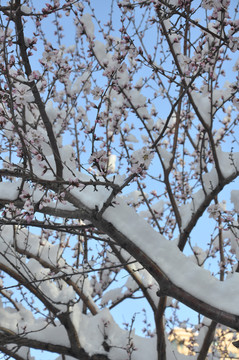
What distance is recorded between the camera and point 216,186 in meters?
3.28

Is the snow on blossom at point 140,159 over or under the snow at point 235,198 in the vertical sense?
under

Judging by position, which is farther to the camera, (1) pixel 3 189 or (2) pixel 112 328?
(2) pixel 112 328

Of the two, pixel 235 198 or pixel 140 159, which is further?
pixel 235 198

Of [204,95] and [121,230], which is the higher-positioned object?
[204,95]

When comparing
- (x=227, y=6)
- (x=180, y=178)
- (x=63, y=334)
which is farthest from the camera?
(x=180, y=178)

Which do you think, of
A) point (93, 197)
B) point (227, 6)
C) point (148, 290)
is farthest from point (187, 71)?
point (148, 290)

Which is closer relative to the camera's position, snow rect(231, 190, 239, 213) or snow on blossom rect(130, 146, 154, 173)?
snow on blossom rect(130, 146, 154, 173)

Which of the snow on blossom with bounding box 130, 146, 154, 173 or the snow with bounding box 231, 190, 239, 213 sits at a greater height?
the snow with bounding box 231, 190, 239, 213

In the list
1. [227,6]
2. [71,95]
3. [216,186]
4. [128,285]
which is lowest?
[128,285]

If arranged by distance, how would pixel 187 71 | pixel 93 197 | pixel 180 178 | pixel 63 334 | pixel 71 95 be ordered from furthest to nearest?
pixel 180 178 < pixel 71 95 < pixel 63 334 < pixel 187 71 < pixel 93 197

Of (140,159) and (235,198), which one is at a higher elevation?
(235,198)

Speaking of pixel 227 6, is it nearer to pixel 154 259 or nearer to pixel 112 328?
pixel 154 259

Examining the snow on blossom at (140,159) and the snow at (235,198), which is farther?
the snow at (235,198)

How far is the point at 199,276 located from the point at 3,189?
58.5 inches
